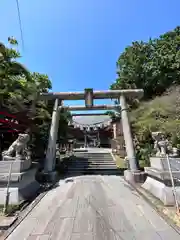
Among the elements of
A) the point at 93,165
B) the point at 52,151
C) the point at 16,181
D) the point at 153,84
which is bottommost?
the point at 93,165

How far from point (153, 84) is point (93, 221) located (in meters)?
13.9

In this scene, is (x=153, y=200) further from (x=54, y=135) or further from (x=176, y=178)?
(x=54, y=135)

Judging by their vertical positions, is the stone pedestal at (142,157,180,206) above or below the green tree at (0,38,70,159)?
below

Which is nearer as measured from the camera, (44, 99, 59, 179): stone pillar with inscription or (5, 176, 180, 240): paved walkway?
(5, 176, 180, 240): paved walkway

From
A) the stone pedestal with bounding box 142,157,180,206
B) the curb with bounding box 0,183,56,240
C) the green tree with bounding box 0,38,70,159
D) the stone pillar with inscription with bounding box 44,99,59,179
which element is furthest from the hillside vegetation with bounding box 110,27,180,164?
the curb with bounding box 0,183,56,240

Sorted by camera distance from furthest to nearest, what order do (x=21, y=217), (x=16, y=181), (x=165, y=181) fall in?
(x=16, y=181) → (x=165, y=181) → (x=21, y=217)

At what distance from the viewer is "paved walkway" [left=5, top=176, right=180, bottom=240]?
9.23ft

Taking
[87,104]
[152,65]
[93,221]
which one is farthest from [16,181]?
[152,65]

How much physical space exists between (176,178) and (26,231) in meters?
3.76

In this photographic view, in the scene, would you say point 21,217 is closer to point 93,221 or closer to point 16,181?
point 16,181

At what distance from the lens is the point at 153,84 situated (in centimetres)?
1494

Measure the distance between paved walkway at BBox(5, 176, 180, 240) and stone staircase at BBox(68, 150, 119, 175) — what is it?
225 inches

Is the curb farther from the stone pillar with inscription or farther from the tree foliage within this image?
the tree foliage

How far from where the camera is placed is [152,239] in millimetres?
2666
